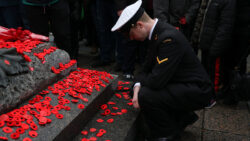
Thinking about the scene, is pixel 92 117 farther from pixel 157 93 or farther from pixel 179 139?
pixel 179 139

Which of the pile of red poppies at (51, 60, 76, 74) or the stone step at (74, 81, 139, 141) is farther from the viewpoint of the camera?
the pile of red poppies at (51, 60, 76, 74)

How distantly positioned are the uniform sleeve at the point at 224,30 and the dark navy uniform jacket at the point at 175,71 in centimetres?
99

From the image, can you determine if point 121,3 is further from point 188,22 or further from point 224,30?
point 224,30

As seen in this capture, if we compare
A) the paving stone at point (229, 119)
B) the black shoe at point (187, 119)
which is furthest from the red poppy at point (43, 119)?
the paving stone at point (229, 119)

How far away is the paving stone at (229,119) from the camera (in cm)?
271

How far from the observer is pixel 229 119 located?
9.61 feet

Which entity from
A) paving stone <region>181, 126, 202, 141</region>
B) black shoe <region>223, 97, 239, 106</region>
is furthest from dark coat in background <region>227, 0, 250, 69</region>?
paving stone <region>181, 126, 202, 141</region>

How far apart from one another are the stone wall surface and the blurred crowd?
912 millimetres

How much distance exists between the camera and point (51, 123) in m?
1.86

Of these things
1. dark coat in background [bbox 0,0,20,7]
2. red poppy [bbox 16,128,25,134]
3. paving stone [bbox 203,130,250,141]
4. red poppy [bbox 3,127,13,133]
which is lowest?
paving stone [bbox 203,130,250,141]

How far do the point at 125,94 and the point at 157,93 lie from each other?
0.73m

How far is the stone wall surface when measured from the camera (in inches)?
74.4

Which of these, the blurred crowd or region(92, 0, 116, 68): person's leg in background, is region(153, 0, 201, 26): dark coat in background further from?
region(92, 0, 116, 68): person's leg in background

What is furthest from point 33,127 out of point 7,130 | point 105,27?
point 105,27
